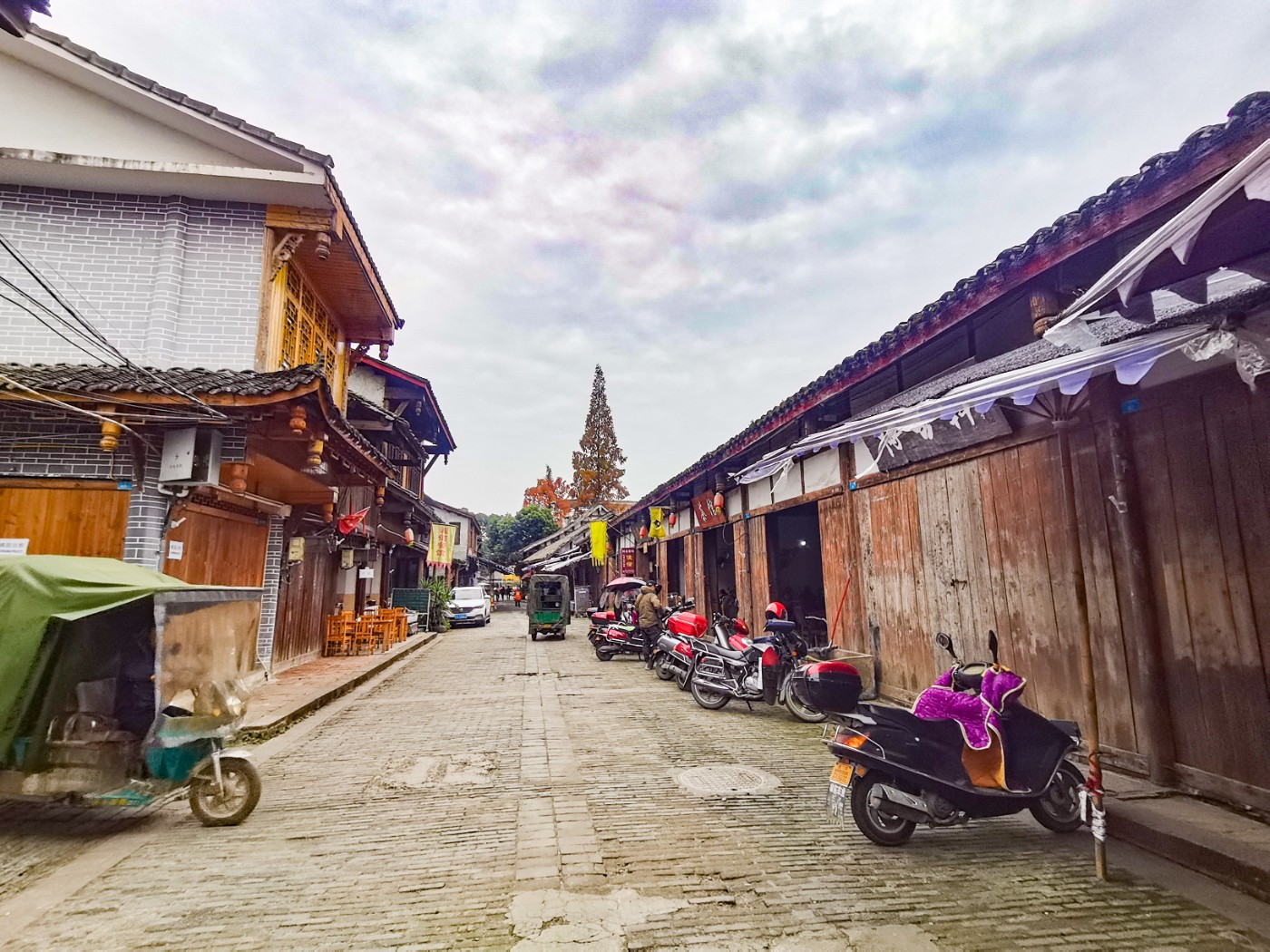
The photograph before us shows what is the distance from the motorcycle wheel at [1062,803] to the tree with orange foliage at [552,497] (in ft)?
179

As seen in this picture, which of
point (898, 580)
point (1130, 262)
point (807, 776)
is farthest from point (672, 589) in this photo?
point (1130, 262)

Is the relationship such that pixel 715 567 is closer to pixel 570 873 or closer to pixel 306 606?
pixel 306 606

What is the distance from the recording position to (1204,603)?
481 cm

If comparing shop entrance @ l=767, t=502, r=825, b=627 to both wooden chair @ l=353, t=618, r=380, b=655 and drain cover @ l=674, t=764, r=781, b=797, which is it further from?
wooden chair @ l=353, t=618, r=380, b=655

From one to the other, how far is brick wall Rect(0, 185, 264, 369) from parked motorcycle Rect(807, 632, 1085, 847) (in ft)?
30.7

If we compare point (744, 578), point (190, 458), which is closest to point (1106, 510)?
point (744, 578)

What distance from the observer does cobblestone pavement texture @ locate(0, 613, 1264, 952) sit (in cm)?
325

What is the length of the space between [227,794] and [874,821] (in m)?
4.74

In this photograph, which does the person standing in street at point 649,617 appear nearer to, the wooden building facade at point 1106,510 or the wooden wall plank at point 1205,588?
the wooden building facade at point 1106,510

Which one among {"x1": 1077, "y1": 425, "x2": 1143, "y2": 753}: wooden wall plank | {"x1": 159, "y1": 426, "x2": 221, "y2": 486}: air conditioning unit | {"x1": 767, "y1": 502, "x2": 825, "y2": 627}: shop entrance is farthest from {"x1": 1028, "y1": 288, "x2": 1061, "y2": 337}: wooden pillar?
{"x1": 159, "y1": 426, "x2": 221, "y2": 486}: air conditioning unit

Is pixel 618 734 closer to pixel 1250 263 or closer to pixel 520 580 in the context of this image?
pixel 1250 263

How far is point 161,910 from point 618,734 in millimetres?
4864

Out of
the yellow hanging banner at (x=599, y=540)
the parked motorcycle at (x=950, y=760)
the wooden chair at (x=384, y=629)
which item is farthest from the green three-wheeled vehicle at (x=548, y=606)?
the parked motorcycle at (x=950, y=760)

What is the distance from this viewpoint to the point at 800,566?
1602 centimetres
